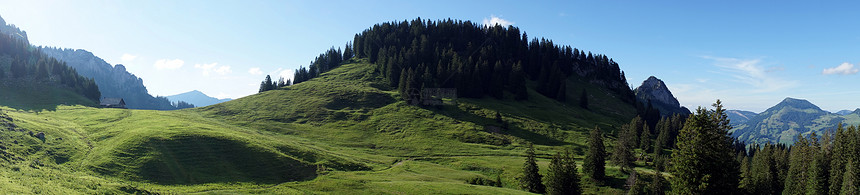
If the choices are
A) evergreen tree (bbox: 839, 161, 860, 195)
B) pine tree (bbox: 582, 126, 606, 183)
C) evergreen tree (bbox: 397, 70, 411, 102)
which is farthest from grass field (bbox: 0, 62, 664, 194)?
evergreen tree (bbox: 839, 161, 860, 195)

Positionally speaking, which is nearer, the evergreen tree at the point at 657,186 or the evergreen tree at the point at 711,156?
the evergreen tree at the point at 711,156

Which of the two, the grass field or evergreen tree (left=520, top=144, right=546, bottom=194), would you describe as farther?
evergreen tree (left=520, top=144, right=546, bottom=194)

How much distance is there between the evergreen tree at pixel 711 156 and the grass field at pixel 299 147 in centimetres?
2755

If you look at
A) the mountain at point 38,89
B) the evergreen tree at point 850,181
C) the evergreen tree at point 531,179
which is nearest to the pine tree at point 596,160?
the evergreen tree at point 531,179

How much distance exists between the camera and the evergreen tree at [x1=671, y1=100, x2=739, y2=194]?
35.5 metres

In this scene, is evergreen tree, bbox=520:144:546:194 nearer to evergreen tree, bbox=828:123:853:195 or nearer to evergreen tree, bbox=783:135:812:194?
evergreen tree, bbox=828:123:853:195

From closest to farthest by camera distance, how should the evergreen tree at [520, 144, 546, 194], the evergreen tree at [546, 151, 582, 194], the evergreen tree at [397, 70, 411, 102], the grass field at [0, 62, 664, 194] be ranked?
the grass field at [0, 62, 664, 194]
the evergreen tree at [546, 151, 582, 194]
the evergreen tree at [520, 144, 546, 194]
the evergreen tree at [397, 70, 411, 102]

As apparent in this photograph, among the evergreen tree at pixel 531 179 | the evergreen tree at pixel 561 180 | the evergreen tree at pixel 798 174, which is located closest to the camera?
the evergreen tree at pixel 561 180

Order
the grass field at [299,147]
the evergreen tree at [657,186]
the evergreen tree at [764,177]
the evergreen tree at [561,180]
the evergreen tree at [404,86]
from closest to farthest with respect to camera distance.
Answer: the grass field at [299,147] < the evergreen tree at [561,180] < the evergreen tree at [657,186] < the evergreen tree at [764,177] < the evergreen tree at [404,86]

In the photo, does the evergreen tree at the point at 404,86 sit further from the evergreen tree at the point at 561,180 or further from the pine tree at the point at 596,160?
the evergreen tree at the point at 561,180

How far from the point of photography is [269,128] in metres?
124

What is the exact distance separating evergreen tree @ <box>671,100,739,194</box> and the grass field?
90.4 ft

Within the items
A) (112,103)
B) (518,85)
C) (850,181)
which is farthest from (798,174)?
(112,103)

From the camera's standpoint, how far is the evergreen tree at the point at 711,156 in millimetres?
35500
